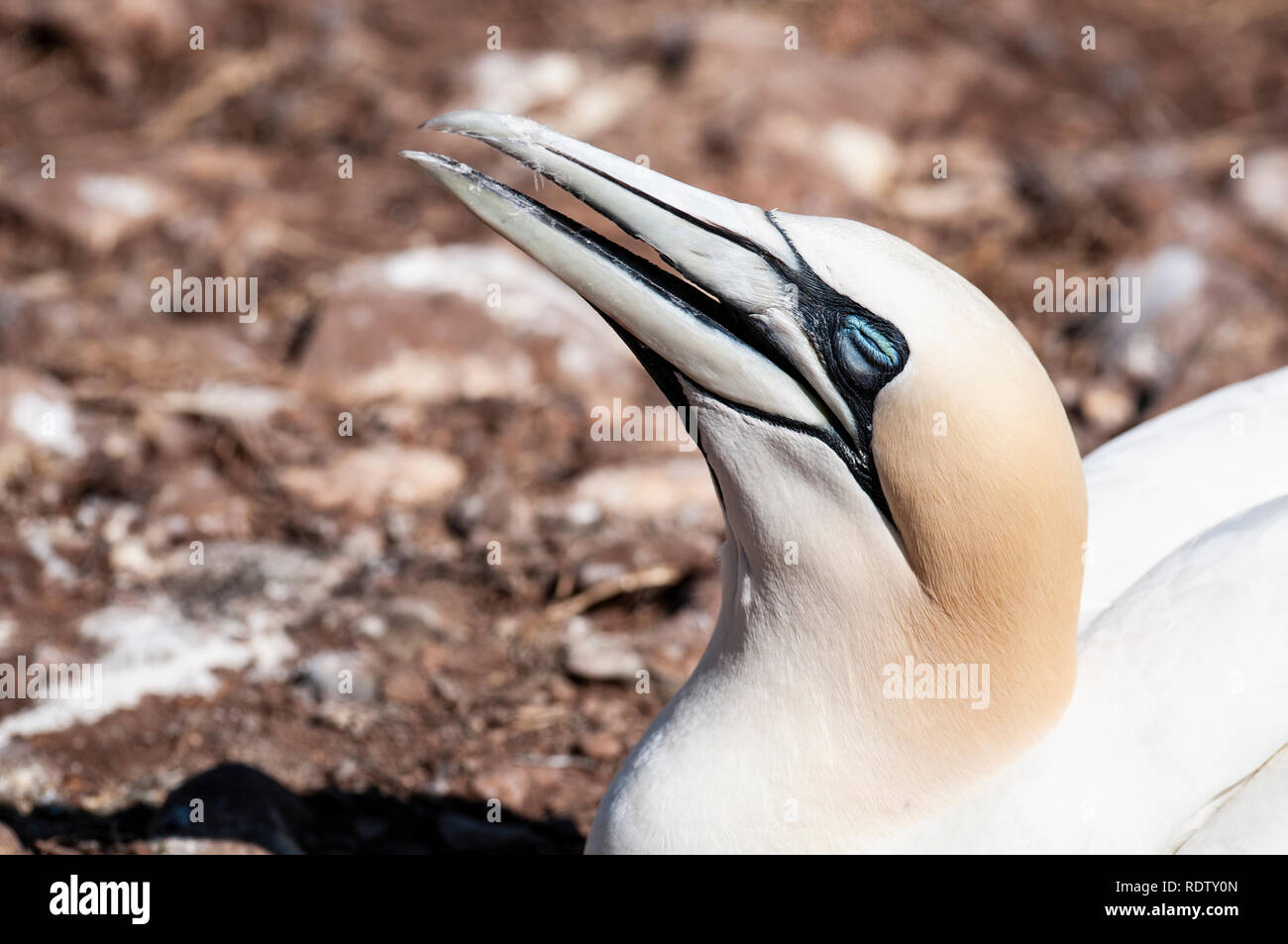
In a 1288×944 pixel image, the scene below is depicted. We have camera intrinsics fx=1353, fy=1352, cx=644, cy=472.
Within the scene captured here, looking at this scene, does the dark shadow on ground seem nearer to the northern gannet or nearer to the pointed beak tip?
the northern gannet

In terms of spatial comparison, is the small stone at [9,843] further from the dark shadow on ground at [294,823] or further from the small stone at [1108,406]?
the small stone at [1108,406]

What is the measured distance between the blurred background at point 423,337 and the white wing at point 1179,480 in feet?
5.39

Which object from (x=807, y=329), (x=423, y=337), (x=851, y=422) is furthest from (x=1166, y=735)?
(x=423, y=337)

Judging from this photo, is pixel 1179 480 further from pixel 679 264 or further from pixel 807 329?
pixel 679 264

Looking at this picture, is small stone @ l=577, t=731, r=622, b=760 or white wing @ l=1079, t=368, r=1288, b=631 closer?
white wing @ l=1079, t=368, r=1288, b=631

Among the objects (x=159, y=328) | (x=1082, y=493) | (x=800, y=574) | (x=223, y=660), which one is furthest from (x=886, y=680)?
(x=159, y=328)

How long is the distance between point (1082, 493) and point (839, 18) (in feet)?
23.1

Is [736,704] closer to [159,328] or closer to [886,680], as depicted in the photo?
[886,680]

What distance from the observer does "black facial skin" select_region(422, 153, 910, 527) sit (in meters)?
2.45

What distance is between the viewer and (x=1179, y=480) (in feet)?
10.8

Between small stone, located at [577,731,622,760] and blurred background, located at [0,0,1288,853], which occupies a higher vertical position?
blurred background, located at [0,0,1288,853]

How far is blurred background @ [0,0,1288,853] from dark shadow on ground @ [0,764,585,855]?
0.01 meters

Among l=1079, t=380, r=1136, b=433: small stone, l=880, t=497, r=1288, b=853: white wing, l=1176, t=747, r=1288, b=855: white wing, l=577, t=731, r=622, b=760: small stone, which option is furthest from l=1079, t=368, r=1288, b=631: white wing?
l=1079, t=380, r=1136, b=433: small stone

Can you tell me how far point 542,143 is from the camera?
103 inches
